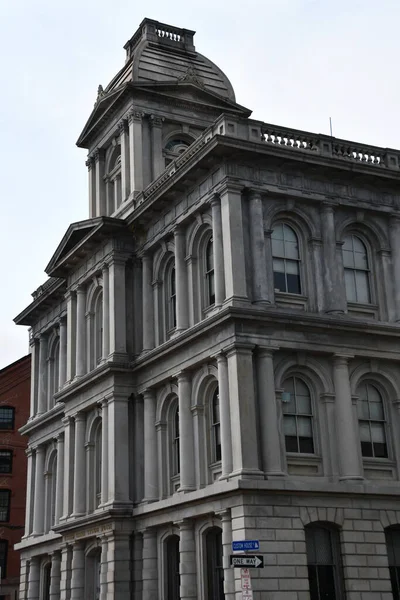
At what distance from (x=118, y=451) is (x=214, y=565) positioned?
22.9 ft

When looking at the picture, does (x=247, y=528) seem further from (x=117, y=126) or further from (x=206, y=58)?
(x=206, y=58)

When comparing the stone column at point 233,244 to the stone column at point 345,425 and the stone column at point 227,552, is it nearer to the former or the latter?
the stone column at point 345,425

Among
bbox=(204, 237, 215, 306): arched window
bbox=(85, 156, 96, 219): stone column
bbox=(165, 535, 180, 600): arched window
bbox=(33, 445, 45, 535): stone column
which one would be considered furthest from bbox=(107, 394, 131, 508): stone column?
bbox=(85, 156, 96, 219): stone column

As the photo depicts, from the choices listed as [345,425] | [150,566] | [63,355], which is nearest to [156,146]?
[63,355]

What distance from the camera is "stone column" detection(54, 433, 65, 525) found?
43.6m

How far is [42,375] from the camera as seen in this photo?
50.1 metres

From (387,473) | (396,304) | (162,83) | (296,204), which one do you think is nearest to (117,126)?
(162,83)

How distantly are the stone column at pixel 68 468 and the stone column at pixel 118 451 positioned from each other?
4468 millimetres

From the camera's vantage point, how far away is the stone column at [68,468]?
41.2 m

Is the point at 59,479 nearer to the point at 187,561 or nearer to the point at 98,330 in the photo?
the point at 98,330

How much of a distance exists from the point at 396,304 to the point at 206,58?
21.0m

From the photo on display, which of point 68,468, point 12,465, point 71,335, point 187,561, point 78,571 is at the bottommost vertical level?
point 187,561

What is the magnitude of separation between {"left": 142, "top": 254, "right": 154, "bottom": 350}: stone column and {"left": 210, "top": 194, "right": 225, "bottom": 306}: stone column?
5.99 meters

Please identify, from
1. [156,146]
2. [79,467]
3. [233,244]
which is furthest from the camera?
[156,146]
